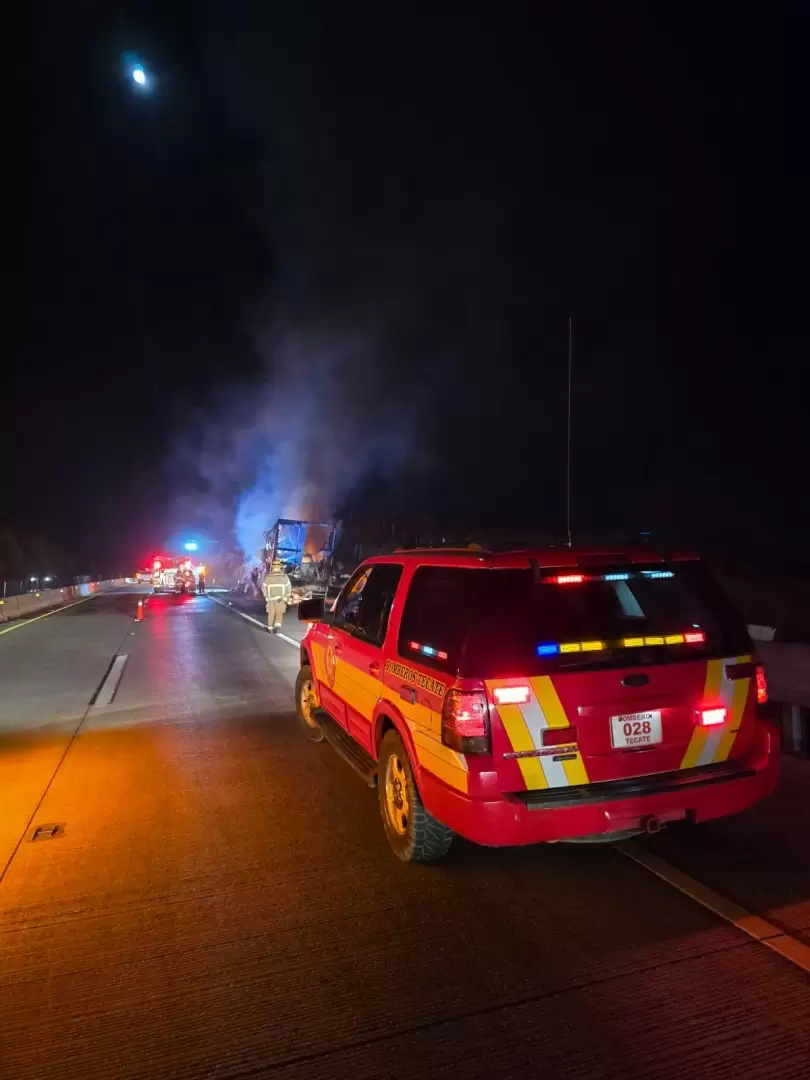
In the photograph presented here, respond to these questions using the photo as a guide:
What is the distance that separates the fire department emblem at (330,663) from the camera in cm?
570

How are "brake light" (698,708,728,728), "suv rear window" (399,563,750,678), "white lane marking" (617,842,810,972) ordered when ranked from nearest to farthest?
1. "white lane marking" (617,842,810,972)
2. "suv rear window" (399,563,750,678)
3. "brake light" (698,708,728,728)

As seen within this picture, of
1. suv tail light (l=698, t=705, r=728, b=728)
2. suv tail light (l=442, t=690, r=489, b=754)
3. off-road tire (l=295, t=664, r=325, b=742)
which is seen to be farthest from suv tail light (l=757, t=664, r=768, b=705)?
off-road tire (l=295, t=664, r=325, b=742)

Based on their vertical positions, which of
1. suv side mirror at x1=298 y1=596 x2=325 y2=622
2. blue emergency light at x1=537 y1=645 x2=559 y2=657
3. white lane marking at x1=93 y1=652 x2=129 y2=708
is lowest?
white lane marking at x1=93 y1=652 x2=129 y2=708

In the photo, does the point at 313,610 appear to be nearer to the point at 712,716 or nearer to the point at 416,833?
the point at 416,833

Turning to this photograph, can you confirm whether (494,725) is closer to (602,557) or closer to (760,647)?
(602,557)

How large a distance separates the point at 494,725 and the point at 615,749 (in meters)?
0.60

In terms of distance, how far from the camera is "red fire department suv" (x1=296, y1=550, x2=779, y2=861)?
3.37m

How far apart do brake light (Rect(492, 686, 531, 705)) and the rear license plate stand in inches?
17.2

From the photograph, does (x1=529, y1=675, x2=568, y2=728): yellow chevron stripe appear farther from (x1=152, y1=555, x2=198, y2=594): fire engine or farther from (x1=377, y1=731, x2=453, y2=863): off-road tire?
(x1=152, y1=555, x2=198, y2=594): fire engine

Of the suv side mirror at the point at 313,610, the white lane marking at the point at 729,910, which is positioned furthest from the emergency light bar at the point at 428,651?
the suv side mirror at the point at 313,610

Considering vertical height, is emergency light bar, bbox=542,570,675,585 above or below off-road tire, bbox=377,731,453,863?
above

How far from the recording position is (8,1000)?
2.91 meters

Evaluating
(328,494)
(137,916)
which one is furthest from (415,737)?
(328,494)

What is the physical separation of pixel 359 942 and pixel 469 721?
1.06m
